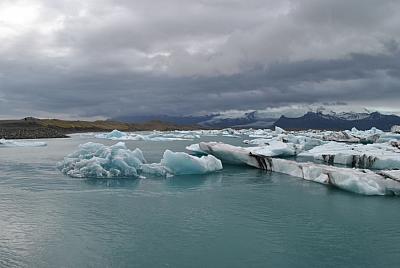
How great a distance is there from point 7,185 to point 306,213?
337 inches

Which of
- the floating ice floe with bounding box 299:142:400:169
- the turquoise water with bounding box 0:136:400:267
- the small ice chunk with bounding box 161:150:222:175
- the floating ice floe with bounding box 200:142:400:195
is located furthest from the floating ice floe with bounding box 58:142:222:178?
the floating ice floe with bounding box 299:142:400:169

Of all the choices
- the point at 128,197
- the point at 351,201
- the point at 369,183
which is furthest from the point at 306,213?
the point at 128,197

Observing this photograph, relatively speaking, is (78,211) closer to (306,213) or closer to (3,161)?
(306,213)

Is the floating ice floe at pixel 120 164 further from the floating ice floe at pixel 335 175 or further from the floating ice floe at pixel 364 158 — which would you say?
the floating ice floe at pixel 364 158

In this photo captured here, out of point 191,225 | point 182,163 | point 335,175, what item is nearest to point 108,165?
point 182,163

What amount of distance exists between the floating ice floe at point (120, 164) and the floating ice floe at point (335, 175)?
225cm

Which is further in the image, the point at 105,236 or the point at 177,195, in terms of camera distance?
the point at 177,195

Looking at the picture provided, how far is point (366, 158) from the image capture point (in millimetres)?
17453

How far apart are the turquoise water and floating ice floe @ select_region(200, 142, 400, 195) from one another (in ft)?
1.43

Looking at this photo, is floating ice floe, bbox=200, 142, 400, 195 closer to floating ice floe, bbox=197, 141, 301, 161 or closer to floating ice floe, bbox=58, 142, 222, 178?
floating ice floe, bbox=197, 141, 301, 161

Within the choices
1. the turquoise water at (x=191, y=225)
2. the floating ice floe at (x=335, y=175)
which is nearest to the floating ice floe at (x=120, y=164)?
the turquoise water at (x=191, y=225)

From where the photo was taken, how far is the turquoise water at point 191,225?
20.4 ft

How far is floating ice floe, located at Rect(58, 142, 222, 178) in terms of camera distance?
1416 centimetres

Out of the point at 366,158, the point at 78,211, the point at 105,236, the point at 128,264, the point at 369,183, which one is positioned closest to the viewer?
the point at 128,264
